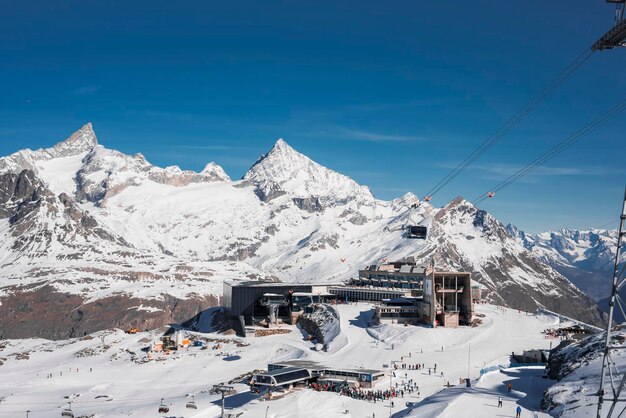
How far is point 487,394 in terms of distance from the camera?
2783 inches

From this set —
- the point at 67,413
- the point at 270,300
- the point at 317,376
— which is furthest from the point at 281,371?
the point at 270,300

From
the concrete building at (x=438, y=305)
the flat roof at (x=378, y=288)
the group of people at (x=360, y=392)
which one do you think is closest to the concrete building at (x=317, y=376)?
the group of people at (x=360, y=392)

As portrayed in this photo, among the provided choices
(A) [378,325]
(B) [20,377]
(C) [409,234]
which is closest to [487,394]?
(C) [409,234]

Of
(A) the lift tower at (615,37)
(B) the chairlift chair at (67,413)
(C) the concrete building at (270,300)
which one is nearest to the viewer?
(A) the lift tower at (615,37)

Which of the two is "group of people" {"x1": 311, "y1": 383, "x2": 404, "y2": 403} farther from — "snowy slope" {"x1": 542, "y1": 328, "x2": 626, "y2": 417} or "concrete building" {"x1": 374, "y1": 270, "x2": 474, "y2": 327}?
"concrete building" {"x1": 374, "y1": 270, "x2": 474, "y2": 327}

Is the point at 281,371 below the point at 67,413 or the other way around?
the other way around

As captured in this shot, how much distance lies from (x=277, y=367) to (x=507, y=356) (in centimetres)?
3941

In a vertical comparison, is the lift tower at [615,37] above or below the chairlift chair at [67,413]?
above

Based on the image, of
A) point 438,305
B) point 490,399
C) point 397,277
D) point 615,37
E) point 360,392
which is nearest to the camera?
point 615,37

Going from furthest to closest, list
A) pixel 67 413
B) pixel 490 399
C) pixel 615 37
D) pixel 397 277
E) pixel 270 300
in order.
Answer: pixel 397 277 < pixel 270 300 < pixel 67 413 < pixel 490 399 < pixel 615 37

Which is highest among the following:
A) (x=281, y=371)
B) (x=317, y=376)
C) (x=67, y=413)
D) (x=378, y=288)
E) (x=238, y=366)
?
(x=378, y=288)

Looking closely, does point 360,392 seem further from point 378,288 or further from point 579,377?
point 378,288

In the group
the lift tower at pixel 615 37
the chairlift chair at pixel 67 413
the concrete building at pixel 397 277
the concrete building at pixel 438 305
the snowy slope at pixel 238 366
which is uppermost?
the lift tower at pixel 615 37

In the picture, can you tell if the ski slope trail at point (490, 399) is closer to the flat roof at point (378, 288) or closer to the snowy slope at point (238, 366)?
the snowy slope at point (238, 366)
